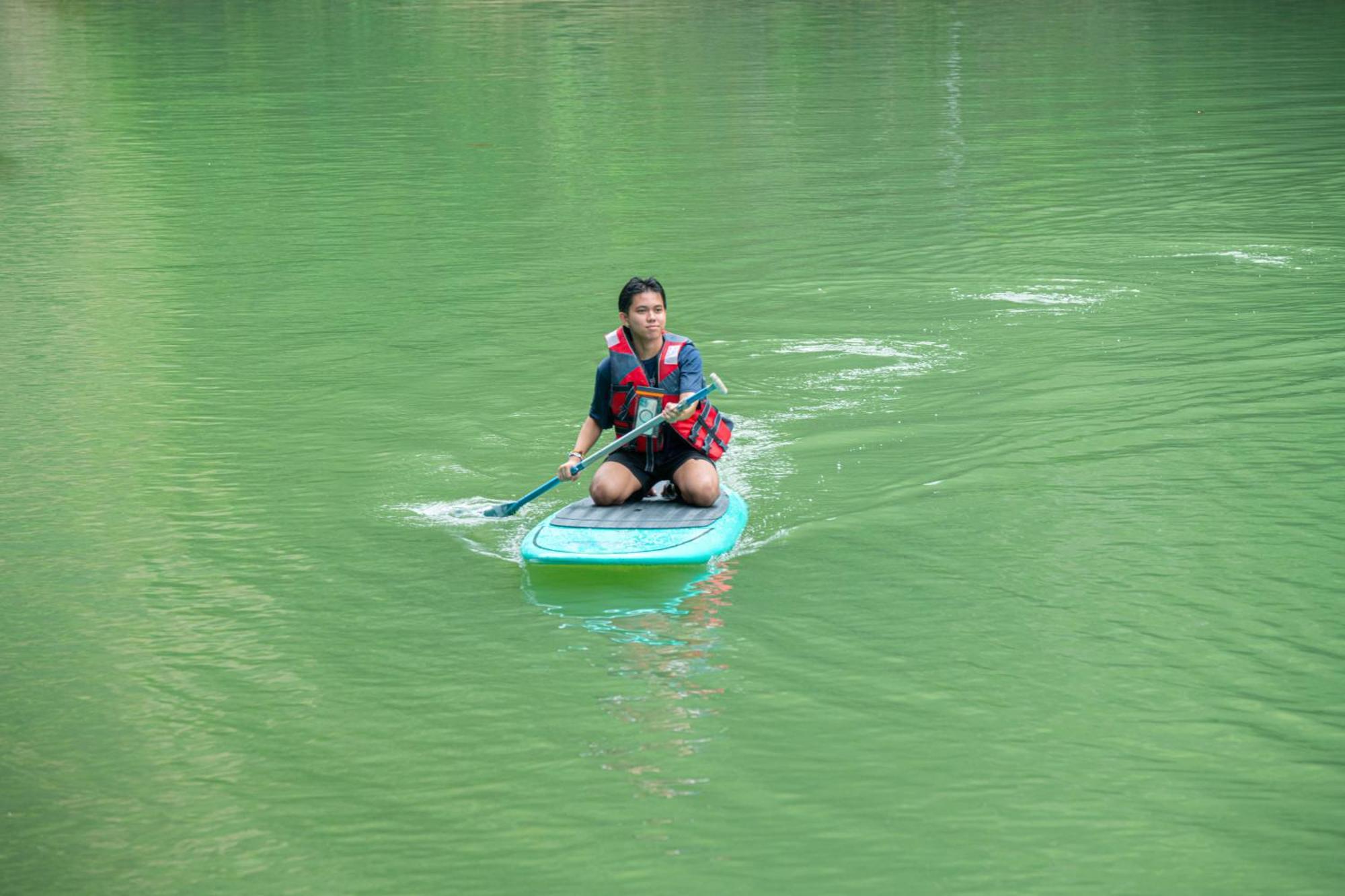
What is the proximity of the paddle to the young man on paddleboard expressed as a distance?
0.05 meters

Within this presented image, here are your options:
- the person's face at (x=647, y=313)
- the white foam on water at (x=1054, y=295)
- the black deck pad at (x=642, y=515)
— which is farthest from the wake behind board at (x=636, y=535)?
the white foam on water at (x=1054, y=295)

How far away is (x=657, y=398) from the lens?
720 cm

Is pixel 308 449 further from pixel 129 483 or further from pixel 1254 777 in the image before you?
pixel 1254 777

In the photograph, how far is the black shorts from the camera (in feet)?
24.0

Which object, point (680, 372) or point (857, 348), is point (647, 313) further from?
point (857, 348)

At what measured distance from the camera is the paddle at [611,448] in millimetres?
6930

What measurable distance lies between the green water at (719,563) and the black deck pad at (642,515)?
220mm

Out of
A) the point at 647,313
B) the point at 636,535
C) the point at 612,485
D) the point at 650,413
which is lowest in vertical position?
the point at 636,535

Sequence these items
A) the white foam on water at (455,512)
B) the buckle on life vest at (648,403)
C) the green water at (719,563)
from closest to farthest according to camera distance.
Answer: the green water at (719,563) < the buckle on life vest at (648,403) < the white foam on water at (455,512)

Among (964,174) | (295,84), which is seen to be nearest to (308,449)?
(964,174)

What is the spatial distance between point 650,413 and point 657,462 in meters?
0.24

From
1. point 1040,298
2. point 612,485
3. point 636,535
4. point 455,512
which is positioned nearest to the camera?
point 636,535

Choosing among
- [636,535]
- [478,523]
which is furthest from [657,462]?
[478,523]

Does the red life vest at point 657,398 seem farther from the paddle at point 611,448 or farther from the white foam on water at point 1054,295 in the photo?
the white foam on water at point 1054,295
